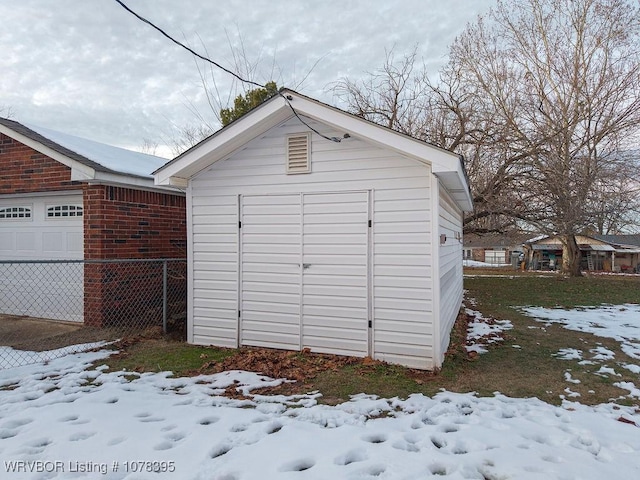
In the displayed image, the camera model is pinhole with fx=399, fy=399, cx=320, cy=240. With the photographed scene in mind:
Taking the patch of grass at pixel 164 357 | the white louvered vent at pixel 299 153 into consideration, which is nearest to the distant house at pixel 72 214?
the patch of grass at pixel 164 357

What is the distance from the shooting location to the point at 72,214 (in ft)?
22.2

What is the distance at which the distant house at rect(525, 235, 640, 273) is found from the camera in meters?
38.0

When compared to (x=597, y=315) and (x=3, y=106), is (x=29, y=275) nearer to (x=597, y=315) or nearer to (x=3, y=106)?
(x=597, y=315)

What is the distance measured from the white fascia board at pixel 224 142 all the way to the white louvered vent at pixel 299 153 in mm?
327

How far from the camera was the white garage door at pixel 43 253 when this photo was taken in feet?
22.0

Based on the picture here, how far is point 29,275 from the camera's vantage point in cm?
711

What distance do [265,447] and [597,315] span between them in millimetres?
8516

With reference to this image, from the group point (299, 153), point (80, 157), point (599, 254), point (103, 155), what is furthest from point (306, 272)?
point (599, 254)

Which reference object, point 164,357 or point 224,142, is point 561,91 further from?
point 164,357

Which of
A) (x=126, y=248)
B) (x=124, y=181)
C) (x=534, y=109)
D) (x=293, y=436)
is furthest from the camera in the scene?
(x=534, y=109)

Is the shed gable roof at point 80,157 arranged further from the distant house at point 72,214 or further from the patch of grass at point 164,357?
the patch of grass at point 164,357

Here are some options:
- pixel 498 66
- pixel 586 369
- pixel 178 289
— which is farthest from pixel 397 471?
pixel 498 66

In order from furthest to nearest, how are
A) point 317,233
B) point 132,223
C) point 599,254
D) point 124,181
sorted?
point 599,254 < point 132,223 < point 124,181 < point 317,233

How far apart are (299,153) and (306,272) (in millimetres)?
1553
